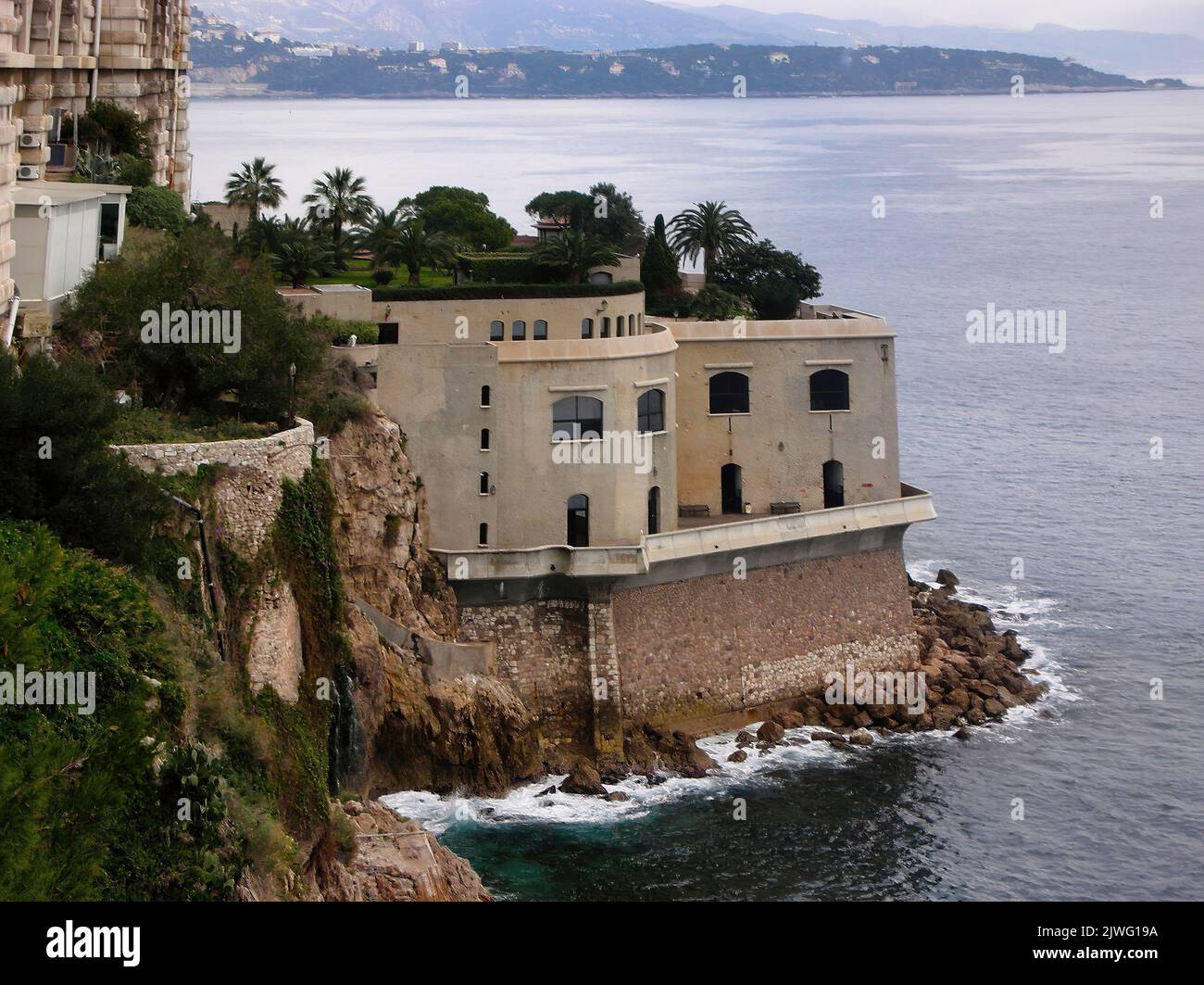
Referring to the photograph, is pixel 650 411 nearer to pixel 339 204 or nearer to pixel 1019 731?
pixel 339 204

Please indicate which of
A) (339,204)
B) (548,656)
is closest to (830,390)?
(548,656)

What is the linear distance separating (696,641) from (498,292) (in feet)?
38.4

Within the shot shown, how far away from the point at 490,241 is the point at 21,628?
40.1 metres

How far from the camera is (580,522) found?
5234cm

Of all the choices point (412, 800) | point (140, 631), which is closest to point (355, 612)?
point (412, 800)

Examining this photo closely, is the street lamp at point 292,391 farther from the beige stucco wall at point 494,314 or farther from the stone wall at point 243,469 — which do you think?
the beige stucco wall at point 494,314

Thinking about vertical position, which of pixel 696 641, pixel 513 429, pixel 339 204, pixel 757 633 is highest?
pixel 339 204

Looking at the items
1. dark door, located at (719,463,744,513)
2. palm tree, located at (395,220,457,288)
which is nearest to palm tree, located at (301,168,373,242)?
palm tree, located at (395,220,457,288)

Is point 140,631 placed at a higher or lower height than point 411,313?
lower

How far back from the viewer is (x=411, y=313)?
2031 inches

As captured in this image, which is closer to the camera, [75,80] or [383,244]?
[383,244]
